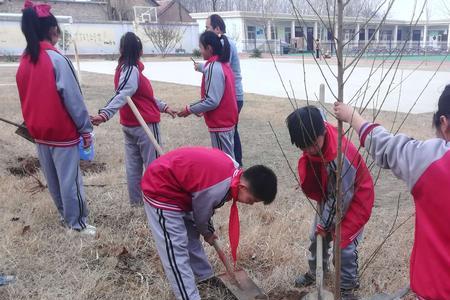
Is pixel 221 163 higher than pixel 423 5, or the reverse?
pixel 423 5

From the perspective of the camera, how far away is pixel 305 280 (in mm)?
2822

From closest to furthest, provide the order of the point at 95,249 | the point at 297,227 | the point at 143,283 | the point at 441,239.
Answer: the point at 441,239 → the point at 143,283 → the point at 95,249 → the point at 297,227

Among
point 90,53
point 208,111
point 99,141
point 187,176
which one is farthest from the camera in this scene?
point 90,53

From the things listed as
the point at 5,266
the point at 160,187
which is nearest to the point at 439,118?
the point at 160,187

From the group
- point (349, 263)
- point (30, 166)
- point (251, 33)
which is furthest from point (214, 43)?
point (251, 33)

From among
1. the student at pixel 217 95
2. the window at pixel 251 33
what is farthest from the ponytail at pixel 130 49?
the window at pixel 251 33

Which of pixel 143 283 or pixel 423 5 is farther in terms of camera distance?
pixel 143 283

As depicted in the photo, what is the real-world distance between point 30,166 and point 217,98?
253 centimetres

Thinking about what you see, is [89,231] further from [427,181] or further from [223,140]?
[427,181]

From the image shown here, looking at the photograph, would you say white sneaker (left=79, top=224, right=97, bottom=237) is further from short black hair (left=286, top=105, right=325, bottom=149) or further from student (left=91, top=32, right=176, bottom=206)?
short black hair (left=286, top=105, right=325, bottom=149)

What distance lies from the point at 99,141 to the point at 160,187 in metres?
4.73

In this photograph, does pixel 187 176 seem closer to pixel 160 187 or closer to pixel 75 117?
pixel 160 187

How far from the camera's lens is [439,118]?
1.58m

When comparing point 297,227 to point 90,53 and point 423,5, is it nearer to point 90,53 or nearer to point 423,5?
point 423,5
